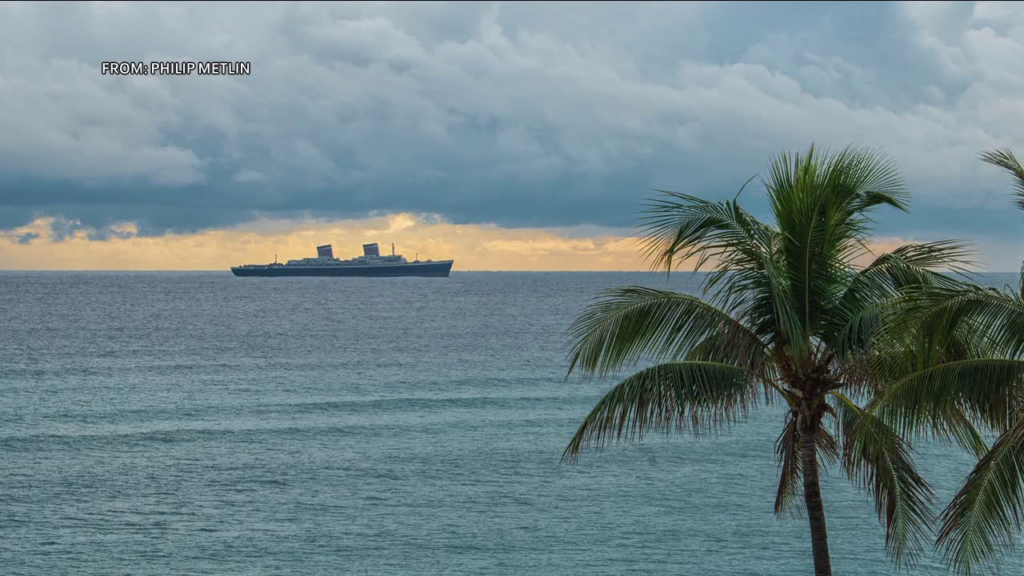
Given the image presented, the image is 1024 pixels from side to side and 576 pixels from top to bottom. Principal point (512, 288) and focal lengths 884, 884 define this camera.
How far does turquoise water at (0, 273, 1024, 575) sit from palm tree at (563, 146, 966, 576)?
13018mm

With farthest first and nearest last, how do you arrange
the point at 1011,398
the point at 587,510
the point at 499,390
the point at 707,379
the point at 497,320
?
the point at 497,320
the point at 499,390
the point at 587,510
the point at 707,379
the point at 1011,398

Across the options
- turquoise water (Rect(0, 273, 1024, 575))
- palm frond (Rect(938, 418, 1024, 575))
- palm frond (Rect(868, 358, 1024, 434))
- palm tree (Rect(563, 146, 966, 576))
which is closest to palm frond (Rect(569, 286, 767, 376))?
palm tree (Rect(563, 146, 966, 576))

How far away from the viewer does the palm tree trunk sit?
451 inches

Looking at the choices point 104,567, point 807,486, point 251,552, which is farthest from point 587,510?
point 807,486

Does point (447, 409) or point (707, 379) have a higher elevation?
point (707, 379)

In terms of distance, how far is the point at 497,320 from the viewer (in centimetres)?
11625

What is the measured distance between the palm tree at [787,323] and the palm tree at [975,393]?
1064 millimetres

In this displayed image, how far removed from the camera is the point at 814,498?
11.8 m

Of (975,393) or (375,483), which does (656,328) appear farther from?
(375,483)

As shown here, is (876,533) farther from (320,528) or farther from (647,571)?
→ (320,528)

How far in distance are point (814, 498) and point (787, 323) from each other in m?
2.53

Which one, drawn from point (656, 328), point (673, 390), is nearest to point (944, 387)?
point (673, 390)

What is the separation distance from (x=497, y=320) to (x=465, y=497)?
86.3 metres

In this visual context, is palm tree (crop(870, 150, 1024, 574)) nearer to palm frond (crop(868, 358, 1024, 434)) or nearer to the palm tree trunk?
palm frond (crop(868, 358, 1024, 434))
